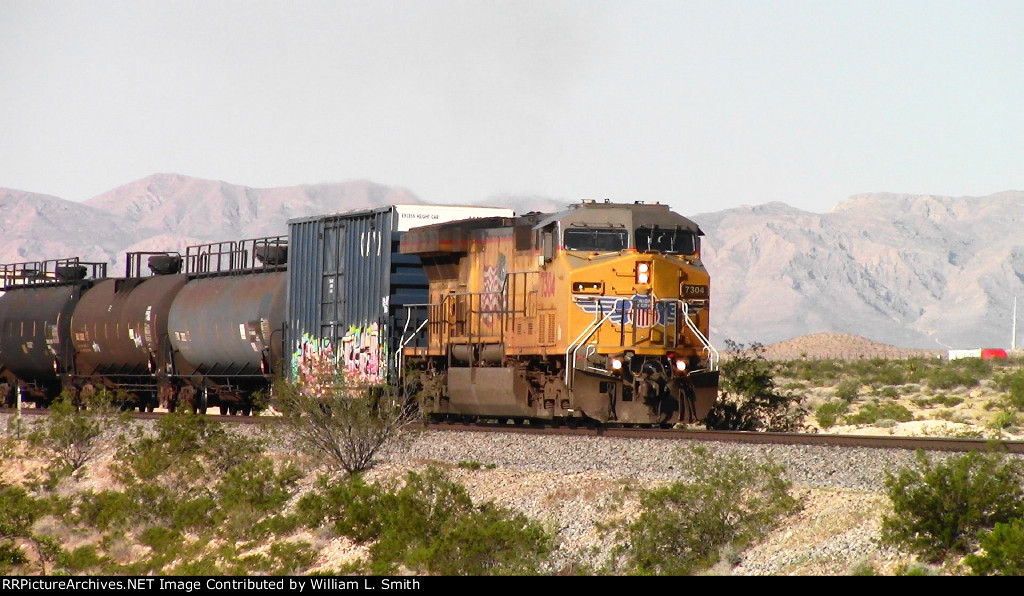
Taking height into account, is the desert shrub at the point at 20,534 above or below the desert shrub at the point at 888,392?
below

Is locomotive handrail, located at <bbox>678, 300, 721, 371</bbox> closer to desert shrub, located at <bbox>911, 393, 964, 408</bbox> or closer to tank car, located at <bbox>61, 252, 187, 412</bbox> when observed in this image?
tank car, located at <bbox>61, 252, 187, 412</bbox>

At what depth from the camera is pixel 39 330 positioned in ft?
121

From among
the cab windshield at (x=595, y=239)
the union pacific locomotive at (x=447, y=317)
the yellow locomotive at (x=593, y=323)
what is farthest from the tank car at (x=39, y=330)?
the cab windshield at (x=595, y=239)

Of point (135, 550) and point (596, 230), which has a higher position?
point (596, 230)

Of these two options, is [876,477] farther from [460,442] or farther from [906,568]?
[460,442]

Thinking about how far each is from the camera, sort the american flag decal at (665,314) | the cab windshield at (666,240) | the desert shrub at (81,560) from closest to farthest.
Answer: the desert shrub at (81,560), the american flag decal at (665,314), the cab windshield at (666,240)

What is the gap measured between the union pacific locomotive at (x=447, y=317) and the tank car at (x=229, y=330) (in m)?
Answer: 0.05

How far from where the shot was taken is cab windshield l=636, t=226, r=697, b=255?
2053 centimetres

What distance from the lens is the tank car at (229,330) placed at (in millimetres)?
28180

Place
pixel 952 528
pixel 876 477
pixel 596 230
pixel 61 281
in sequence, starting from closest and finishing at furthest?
pixel 952 528 → pixel 876 477 → pixel 596 230 → pixel 61 281

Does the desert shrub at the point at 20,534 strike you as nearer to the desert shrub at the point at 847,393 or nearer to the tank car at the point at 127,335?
the tank car at the point at 127,335

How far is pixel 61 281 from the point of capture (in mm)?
38188

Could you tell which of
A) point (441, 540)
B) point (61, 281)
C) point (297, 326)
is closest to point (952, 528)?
point (441, 540)
